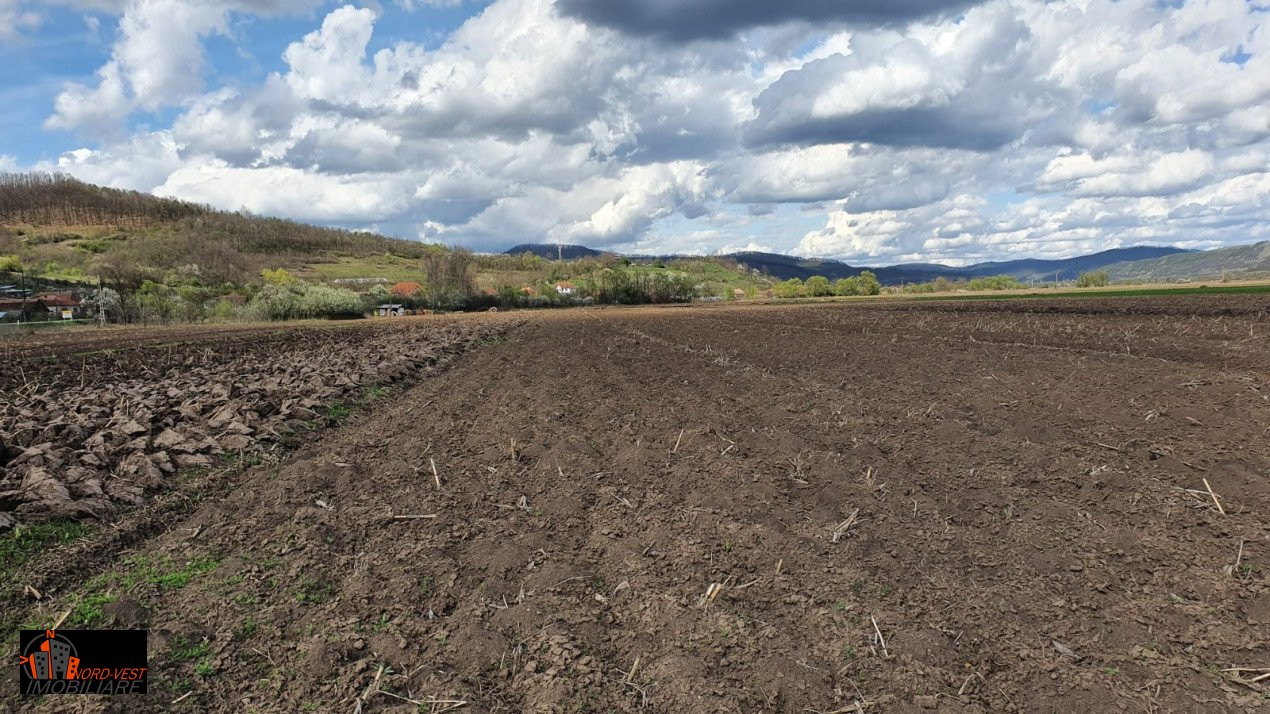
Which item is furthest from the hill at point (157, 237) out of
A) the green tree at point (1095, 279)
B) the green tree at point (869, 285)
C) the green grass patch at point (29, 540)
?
the green tree at point (1095, 279)

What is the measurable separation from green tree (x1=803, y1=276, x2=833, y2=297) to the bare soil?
83389mm

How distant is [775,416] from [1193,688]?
6.59 metres

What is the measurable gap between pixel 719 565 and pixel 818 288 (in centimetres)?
9147

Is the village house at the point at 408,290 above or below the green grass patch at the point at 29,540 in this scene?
above

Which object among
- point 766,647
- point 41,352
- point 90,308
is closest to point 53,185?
point 90,308

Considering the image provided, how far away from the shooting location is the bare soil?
3.96m

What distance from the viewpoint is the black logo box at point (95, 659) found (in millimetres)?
3881

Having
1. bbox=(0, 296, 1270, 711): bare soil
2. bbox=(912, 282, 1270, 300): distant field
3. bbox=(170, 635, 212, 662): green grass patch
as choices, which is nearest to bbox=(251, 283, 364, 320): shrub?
bbox=(0, 296, 1270, 711): bare soil

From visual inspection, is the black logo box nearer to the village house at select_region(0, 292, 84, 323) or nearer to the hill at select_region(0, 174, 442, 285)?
the village house at select_region(0, 292, 84, 323)

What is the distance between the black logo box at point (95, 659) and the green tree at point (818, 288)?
9300 centimetres

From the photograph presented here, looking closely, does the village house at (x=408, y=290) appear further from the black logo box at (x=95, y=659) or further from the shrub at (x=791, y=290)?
the black logo box at (x=95, y=659)

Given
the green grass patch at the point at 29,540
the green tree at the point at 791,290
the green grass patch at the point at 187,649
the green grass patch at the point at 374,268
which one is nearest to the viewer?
the green grass patch at the point at 187,649

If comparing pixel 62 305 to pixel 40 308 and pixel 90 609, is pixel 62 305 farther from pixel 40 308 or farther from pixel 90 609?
pixel 90 609

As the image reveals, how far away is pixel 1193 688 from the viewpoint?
12.7ft
